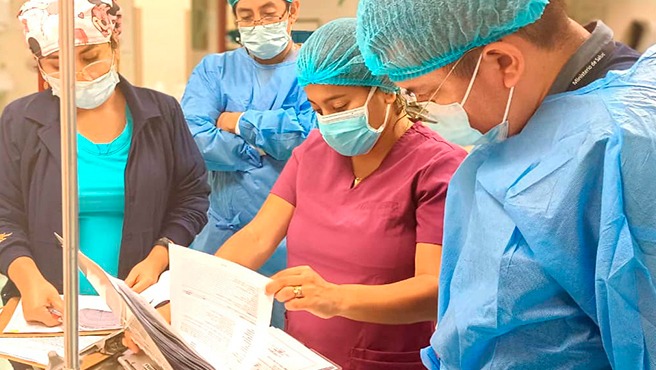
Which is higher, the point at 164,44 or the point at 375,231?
the point at 164,44

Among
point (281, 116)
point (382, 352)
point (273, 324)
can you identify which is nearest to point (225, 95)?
point (281, 116)

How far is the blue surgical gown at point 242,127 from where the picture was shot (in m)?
1.66

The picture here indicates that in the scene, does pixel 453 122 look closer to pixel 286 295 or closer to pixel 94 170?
pixel 286 295

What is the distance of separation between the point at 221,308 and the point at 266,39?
28.6 inches

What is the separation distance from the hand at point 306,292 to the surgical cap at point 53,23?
70 centimetres

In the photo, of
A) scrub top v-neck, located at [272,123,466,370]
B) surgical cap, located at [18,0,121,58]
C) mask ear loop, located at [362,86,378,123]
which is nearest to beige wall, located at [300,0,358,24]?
mask ear loop, located at [362,86,378,123]

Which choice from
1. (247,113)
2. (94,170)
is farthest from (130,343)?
(247,113)

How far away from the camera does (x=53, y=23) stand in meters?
1.42

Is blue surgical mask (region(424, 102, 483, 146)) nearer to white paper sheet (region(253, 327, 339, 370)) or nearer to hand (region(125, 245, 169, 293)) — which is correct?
white paper sheet (region(253, 327, 339, 370))

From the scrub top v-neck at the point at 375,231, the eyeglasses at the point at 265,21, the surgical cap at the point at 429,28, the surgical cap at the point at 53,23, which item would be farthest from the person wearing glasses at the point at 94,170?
the surgical cap at the point at 429,28

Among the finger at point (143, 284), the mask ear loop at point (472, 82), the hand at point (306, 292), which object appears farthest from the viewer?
the finger at point (143, 284)

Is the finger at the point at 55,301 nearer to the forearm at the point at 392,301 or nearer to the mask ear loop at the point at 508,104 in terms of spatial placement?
the forearm at the point at 392,301

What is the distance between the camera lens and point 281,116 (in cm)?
Result: 167

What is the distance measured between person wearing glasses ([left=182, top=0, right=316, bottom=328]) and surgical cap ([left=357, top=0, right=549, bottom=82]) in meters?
0.68
